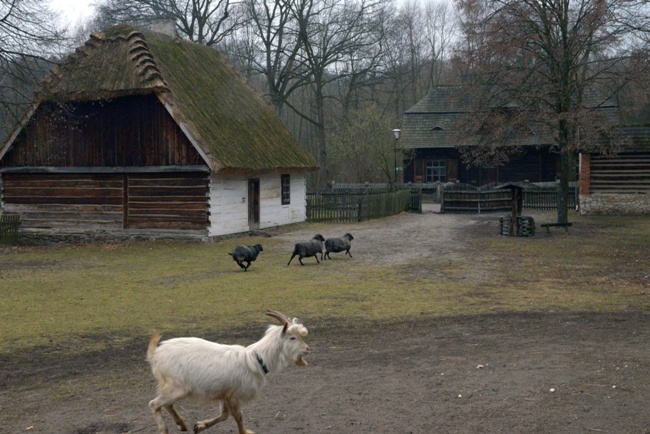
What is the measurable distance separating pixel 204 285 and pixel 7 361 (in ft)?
22.0

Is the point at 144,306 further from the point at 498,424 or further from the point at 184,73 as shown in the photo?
the point at 184,73

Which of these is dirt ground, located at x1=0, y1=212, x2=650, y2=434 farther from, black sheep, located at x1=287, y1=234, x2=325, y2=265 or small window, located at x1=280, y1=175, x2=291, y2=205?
small window, located at x1=280, y1=175, x2=291, y2=205

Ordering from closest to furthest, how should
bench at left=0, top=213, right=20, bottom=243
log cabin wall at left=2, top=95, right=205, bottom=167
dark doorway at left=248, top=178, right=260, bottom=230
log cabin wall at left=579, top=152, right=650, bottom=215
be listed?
1. log cabin wall at left=2, top=95, right=205, bottom=167
2. bench at left=0, top=213, right=20, bottom=243
3. dark doorway at left=248, top=178, right=260, bottom=230
4. log cabin wall at left=579, top=152, right=650, bottom=215

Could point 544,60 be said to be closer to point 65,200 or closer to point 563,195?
point 563,195

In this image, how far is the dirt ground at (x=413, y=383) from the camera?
23.5ft

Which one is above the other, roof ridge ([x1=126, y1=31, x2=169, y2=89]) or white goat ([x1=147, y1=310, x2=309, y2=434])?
roof ridge ([x1=126, y1=31, x2=169, y2=89])

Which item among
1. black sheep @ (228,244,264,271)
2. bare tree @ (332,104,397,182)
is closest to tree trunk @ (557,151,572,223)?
black sheep @ (228,244,264,271)

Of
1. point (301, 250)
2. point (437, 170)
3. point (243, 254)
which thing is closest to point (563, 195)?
point (301, 250)

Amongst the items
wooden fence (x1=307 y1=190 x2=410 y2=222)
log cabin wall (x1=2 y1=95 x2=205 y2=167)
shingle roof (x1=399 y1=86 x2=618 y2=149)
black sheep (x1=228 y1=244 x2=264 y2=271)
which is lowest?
black sheep (x1=228 y1=244 x2=264 y2=271)

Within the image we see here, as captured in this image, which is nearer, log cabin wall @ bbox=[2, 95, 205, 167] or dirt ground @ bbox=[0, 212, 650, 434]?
dirt ground @ bbox=[0, 212, 650, 434]

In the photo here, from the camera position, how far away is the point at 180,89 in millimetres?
25922

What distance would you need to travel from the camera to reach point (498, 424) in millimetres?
6996

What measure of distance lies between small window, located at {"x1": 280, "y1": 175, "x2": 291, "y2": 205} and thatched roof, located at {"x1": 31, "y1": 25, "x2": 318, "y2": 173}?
791 mm

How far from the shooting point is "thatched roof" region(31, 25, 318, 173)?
24484mm
